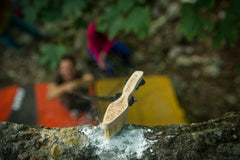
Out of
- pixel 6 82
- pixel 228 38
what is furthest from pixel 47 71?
pixel 228 38

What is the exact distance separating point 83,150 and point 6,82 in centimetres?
264

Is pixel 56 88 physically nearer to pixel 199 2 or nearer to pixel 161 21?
pixel 199 2

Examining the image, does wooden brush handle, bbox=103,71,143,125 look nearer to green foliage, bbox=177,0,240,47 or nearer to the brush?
the brush

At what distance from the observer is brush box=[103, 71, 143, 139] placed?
1.76ft

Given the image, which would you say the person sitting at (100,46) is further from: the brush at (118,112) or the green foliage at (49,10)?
the brush at (118,112)

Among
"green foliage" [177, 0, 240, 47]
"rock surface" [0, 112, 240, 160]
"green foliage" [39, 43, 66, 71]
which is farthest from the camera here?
"green foliage" [39, 43, 66, 71]

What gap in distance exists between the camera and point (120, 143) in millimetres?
573

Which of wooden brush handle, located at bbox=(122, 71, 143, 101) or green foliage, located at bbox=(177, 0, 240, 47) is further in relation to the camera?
green foliage, located at bbox=(177, 0, 240, 47)

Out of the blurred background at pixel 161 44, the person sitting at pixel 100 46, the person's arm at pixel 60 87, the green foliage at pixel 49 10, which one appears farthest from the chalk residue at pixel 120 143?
the person sitting at pixel 100 46

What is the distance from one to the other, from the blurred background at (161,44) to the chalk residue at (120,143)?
0.52 m

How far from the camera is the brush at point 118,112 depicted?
537 mm

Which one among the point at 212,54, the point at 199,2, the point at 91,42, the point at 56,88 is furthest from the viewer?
the point at 212,54

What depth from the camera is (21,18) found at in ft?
10.0

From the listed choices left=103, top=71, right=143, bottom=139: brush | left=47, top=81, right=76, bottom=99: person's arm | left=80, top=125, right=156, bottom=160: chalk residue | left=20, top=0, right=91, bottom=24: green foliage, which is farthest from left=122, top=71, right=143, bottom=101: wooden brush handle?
left=47, top=81, right=76, bottom=99: person's arm
